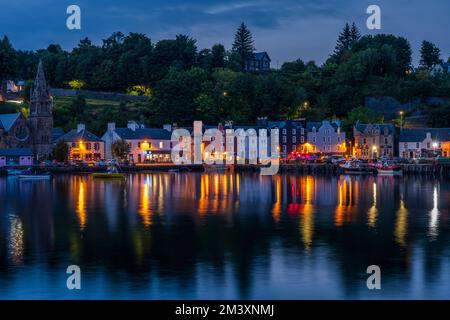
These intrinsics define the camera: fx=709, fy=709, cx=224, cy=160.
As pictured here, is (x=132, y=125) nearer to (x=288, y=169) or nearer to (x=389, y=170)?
(x=288, y=169)

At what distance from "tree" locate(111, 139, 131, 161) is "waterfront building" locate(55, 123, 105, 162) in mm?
5468

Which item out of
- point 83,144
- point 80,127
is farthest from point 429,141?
point 80,127

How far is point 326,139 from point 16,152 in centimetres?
5432

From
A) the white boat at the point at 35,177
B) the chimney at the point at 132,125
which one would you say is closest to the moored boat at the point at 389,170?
the chimney at the point at 132,125

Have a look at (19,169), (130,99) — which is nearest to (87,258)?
(19,169)

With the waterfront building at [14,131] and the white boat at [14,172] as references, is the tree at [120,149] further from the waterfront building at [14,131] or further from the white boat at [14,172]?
the white boat at [14,172]

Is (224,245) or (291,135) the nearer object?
(224,245)

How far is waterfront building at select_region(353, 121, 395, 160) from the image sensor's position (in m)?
122

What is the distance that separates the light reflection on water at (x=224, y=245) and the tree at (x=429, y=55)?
118 meters

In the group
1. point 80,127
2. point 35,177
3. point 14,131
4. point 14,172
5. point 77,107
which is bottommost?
point 35,177

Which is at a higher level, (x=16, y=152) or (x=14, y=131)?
(x=14, y=131)

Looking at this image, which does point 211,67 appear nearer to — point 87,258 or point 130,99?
point 130,99

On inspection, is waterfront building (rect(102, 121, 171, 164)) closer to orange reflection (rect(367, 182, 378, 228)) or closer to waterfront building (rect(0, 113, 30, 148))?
waterfront building (rect(0, 113, 30, 148))

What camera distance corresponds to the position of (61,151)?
4326 inches
